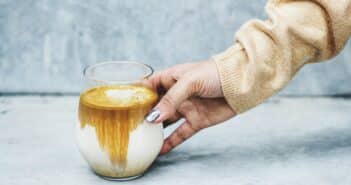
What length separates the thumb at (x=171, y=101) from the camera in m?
1.11

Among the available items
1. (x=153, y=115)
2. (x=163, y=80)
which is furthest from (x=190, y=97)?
(x=153, y=115)

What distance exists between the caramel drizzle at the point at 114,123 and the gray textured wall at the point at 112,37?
49 cm

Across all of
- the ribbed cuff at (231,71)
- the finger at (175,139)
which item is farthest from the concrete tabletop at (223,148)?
the ribbed cuff at (231,71)

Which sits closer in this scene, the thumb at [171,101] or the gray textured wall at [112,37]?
the thumb at [171,101]

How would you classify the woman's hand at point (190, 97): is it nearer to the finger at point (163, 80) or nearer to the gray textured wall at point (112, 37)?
the finger at point (163, 80)

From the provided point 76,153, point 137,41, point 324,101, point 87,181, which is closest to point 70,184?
point 87,181

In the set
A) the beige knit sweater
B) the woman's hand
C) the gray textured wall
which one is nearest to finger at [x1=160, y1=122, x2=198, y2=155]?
the woman's hand

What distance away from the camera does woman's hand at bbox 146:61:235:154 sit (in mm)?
1169

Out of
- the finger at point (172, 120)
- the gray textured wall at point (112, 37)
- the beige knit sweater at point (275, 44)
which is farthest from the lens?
the gray textured wall at point (112, 37)

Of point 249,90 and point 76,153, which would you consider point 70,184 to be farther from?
point 249,90

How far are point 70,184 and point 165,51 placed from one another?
1.74 feet

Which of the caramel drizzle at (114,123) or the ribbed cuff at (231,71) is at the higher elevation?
the ribbed cuff at (231,71)

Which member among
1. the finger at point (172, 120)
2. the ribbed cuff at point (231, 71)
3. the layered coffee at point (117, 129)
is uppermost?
the ribbed cuff at point (231, 71)

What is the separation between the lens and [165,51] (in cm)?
159
